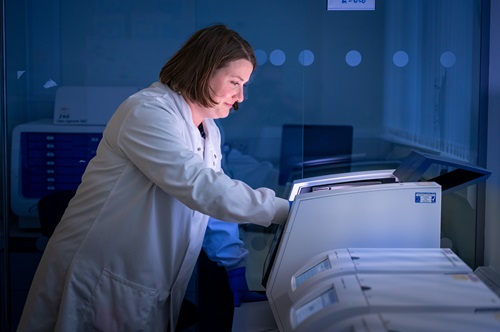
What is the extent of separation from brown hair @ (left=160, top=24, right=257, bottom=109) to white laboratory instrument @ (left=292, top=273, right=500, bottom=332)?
0.78 m

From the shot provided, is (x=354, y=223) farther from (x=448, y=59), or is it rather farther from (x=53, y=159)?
(x=53, y=159)

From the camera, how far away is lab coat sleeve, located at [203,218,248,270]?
2.45 metres

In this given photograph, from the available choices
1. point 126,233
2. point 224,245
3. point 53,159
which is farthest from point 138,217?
point 53,159

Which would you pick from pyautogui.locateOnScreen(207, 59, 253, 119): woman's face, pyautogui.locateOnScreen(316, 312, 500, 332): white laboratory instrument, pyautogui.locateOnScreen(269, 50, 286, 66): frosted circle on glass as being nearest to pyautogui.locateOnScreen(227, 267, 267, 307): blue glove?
pyautogui.locateOnScreen(207, 59, 253, 119): woman's face

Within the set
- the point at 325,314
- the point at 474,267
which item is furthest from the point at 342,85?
the point at 325,314

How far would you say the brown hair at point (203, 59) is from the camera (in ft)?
7.19

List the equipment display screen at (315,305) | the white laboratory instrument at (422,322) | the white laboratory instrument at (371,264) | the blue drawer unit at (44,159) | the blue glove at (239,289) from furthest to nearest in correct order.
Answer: the blue drawer unit at (44,159) → the blue glove at (239,289) → the white laboratory instrument at (371,264) → the equipment display screen at (315,305) → the white laboratory instrument at (422,322)

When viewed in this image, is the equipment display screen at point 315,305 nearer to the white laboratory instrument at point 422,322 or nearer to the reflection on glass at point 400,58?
the white laboratory instrument at point 422,322

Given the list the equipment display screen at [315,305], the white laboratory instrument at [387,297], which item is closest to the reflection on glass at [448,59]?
the white laboratory instrument at [387,297]

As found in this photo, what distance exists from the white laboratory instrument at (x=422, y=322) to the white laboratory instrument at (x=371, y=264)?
0.79ft

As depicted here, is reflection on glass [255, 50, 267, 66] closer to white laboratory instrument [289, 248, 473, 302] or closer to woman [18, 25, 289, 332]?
woman [18, 25, 289, 332]

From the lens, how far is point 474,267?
10.4 feet

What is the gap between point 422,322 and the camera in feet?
5.01

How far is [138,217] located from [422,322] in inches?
38.4
